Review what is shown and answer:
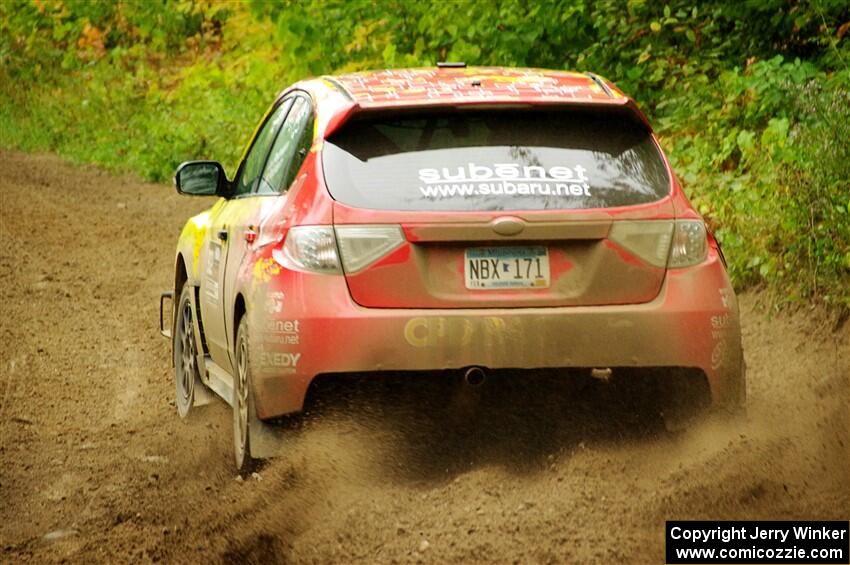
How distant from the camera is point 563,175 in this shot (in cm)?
565

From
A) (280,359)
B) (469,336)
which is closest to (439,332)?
(469,336)

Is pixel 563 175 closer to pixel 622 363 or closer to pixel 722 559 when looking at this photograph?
pixel 622 363

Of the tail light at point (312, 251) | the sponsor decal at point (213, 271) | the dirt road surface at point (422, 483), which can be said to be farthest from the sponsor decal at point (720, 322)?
the sponsor decal at point (213, 271)

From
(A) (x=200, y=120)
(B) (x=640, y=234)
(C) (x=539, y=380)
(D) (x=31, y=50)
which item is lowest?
(D) (x=31, y=50)

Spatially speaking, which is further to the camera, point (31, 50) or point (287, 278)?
point (31, 50)

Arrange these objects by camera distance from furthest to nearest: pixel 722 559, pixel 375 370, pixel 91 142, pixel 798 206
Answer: pixel 91 142 → pixel 798 206 → pixel 375 370 → pixel 722 559

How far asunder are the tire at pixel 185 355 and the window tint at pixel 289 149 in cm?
135

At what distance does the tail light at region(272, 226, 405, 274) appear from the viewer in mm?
5461

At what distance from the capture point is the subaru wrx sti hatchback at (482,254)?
545 centimetres

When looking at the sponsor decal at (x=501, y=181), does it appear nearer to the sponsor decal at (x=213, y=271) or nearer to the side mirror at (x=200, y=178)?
the sponsor decal at (x=213, y=271)

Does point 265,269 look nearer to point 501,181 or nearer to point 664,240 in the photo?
point 501,181

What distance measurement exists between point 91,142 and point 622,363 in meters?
18.7

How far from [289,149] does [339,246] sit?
100cm

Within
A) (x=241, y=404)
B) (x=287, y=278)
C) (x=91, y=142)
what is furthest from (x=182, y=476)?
(x=91, y=142)
